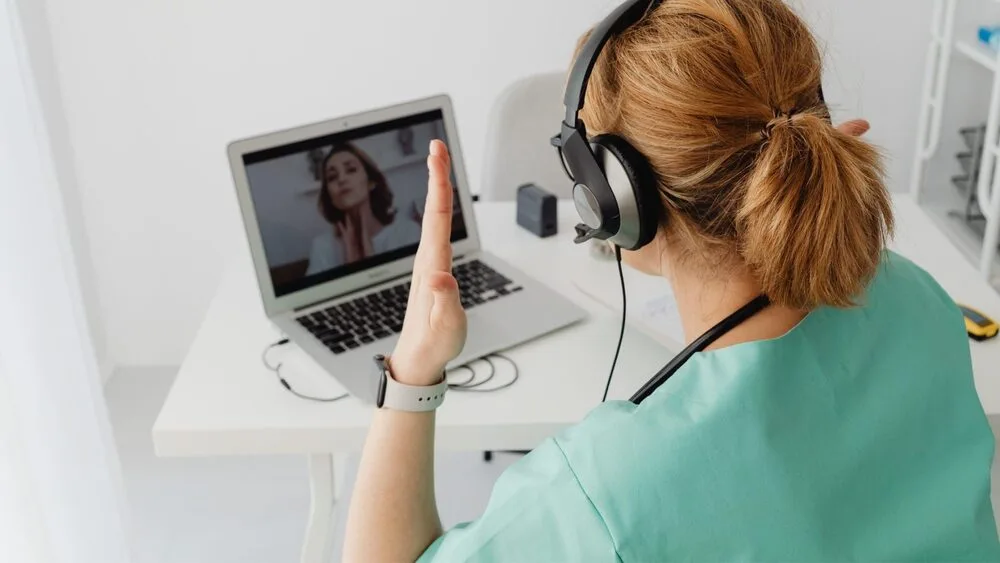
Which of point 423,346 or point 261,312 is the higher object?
point 423,346

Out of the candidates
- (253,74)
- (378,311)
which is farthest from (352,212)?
(253,74)

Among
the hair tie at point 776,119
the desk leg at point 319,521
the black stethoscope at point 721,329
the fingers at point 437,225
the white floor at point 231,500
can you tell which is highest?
the hair tie at point 776,119

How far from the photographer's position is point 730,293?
2.94 feet

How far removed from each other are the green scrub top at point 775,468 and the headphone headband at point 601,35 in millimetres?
260

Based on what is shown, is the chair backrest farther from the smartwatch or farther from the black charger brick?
the smartwatch

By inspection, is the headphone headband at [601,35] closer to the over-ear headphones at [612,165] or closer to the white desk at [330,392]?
the over-ear headphones at [612,165]

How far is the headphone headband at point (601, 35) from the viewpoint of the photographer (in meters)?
0.86

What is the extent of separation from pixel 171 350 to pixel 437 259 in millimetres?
1896

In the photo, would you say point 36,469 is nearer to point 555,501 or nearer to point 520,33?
point 555,501

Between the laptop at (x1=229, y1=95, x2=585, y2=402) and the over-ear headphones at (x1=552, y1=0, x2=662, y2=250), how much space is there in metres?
0.42

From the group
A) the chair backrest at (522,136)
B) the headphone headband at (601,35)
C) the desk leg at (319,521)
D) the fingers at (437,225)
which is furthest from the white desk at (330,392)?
the chair backrest at (522,136)

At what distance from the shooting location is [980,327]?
1318 mm

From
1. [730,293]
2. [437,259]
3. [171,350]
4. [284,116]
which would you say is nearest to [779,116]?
[730,293]

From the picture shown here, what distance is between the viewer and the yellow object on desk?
1.31m
